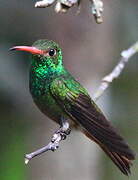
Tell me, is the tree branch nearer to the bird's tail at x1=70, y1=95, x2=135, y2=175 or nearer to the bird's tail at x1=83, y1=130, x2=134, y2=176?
the bird's tail at x1=70, y1=95, x2=135, y2=175

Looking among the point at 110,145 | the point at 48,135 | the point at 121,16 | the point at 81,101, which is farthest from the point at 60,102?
the point at 121,16

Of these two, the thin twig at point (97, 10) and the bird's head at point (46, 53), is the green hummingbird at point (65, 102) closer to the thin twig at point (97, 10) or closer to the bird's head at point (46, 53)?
the bird's head at point (46, 53)

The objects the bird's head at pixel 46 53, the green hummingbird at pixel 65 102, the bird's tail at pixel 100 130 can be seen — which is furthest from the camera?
the green hummingbird at pixel 65 102

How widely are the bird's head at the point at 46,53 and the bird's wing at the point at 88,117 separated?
160 millimetres

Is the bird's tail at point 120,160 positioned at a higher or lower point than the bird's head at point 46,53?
lower

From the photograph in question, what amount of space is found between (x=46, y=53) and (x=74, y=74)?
9.06 feet

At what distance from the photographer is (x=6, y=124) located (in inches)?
332

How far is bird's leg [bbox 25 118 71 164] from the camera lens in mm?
3922

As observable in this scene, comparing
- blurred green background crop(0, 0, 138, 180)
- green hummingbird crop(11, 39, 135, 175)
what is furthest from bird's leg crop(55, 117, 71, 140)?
blurred green background crop(0, 0, 138, 180)

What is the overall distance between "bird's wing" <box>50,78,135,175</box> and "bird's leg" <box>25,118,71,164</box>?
0.31 feet

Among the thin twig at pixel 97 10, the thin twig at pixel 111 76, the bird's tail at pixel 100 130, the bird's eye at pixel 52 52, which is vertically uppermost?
the thin twig at pixel 97 10

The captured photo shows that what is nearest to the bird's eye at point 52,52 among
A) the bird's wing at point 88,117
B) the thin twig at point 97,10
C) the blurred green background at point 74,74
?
the bird's wing at point 88,117

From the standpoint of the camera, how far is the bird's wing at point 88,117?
4.73 m

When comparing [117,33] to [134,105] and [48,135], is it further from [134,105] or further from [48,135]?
[48,135]
